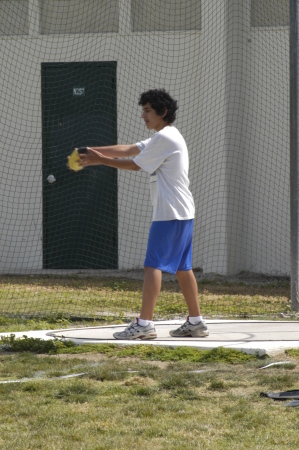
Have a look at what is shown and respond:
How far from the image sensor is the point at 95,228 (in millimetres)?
12570

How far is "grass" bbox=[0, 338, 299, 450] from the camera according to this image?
3963 mm

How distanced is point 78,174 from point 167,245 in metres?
6.45

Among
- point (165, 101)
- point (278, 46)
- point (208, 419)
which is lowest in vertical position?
point (208, 419)

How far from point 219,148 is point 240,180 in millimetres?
583

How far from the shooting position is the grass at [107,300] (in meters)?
8.55

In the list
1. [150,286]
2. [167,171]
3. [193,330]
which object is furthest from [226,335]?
[167,171]

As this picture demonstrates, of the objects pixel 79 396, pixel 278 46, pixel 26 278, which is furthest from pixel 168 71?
pixel 79 396

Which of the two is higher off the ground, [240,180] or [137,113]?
Answer: [137,113]

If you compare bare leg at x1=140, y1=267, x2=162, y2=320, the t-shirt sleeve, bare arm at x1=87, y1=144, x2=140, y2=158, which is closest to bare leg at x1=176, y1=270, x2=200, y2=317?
bare leg at x1=140, y1=267, x2=162, y2=320

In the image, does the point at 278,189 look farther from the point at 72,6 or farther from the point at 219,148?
the point at 72,6

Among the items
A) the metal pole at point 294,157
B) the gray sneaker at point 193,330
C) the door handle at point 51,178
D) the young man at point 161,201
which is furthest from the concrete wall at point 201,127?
the young man at point 161,201

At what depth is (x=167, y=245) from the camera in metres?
6.48

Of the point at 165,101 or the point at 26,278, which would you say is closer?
the point at 165,101

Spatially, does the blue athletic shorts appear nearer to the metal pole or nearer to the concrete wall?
the metal pole
